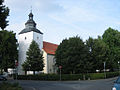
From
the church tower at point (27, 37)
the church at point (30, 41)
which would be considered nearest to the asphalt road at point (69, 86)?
the church at point (30, 41)

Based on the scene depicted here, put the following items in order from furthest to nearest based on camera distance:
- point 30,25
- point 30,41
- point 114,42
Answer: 1. point 114,42
2. point 30,25
3. point 30,41

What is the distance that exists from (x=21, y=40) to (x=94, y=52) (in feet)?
84.1

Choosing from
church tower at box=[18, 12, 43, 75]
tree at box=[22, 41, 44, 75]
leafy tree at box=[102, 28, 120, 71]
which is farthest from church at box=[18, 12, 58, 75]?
leafy tree at box=[102, 28, 120, 71]

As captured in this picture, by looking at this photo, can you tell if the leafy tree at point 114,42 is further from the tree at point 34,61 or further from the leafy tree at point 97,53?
the tree at point 34,61

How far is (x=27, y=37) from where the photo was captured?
55.4 m

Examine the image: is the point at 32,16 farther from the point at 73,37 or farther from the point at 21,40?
the point at 73,37

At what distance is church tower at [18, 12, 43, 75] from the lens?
5459cm

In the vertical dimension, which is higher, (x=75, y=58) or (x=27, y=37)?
(x=27, y=37)

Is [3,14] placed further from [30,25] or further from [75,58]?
[30,25]

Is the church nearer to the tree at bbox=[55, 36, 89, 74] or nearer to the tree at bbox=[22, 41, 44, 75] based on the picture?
the tree at bbox=[22, 41, 44, 75]

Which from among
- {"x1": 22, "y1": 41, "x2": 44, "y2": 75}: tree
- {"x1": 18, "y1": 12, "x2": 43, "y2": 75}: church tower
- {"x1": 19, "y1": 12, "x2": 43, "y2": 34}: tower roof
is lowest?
{"x1": 22, "y1": 41, "x2": 44, "y2": 75}: tree

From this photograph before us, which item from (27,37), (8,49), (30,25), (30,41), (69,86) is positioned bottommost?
(69,86)

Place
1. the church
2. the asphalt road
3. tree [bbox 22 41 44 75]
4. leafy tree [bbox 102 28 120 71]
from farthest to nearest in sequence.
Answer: the church → leafy tree [bbox 102 28 120 71] → tree [bbox 22 41 44 75] → the asphalt road

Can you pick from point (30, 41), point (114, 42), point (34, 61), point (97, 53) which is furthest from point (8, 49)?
point (114, 42)
